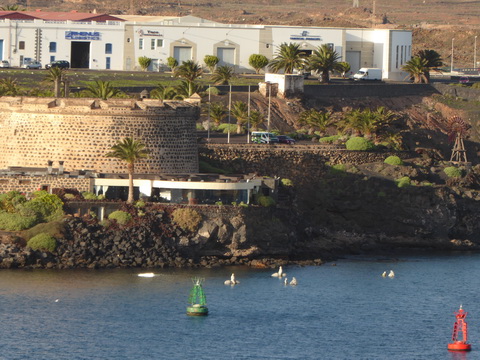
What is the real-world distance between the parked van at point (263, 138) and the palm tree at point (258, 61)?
3364cm

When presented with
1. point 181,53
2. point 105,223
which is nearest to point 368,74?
point 181,53

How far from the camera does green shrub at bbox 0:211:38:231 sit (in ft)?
327

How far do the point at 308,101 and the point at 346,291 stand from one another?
50098mm

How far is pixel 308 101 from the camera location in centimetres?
14412

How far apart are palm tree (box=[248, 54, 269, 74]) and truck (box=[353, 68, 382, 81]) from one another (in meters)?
10.2

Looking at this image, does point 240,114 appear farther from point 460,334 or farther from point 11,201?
point 460,334

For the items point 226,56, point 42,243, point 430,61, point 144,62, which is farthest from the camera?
point 430,61

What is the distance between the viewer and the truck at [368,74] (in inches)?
6344

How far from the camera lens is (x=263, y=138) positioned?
122 m

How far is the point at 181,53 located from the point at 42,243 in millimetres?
61695

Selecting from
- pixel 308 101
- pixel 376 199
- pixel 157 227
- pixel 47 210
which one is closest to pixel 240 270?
pixel 157 227

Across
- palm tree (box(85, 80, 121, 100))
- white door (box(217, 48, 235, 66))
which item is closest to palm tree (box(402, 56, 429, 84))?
white door (box(217, 48, 235, 66))

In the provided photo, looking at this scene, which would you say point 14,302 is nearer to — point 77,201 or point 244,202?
point 77,201

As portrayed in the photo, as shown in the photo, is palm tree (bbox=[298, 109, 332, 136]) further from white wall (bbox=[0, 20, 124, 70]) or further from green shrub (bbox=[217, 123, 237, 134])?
white wall (bbox=[0, 20, 124, 70])
